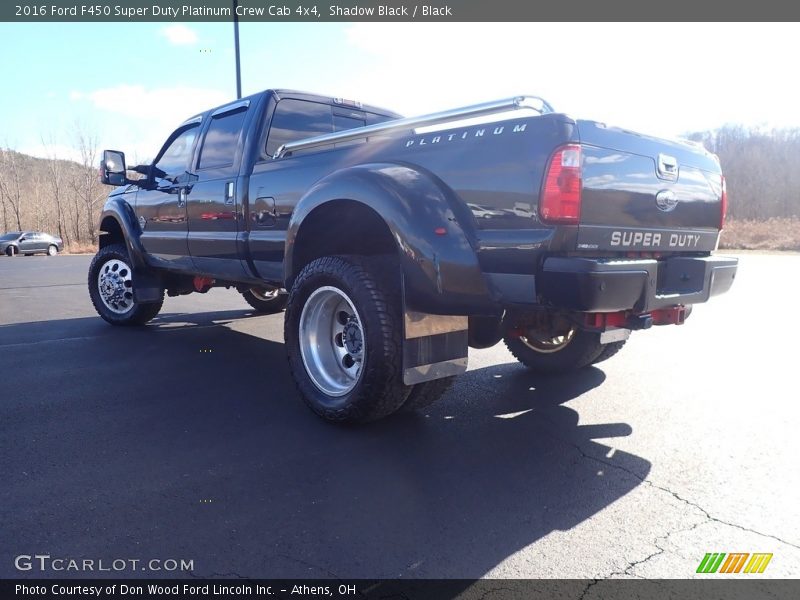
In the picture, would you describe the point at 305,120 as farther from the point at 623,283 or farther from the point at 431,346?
the point at 623,283

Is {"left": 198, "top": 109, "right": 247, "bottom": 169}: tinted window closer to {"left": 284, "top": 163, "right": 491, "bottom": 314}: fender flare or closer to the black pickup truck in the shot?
the black pickup truck

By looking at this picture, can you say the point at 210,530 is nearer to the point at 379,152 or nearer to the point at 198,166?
the point at 379,152

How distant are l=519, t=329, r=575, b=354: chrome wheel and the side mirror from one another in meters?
4.22

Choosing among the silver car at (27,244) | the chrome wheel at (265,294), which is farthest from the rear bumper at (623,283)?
the silver car at (27,244)

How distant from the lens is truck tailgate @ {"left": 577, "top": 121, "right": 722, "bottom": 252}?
2814 millimetres

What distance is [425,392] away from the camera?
352 centimetres

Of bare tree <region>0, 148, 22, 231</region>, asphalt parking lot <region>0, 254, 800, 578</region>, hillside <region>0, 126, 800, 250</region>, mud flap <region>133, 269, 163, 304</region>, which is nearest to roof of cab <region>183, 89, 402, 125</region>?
mud flap <region>133, 269, 163, 304</region>

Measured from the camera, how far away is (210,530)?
2385 millimetres

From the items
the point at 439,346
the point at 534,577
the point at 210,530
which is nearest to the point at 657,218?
the point at 439,346

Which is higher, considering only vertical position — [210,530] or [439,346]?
[439,346]

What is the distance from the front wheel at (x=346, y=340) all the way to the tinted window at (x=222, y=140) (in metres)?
1.81

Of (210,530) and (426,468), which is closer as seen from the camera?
(210,530)

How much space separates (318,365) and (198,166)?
2586 millimetres

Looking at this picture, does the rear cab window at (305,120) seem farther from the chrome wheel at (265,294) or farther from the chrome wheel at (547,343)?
the chrome wheel at (265,294)
